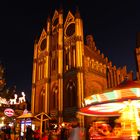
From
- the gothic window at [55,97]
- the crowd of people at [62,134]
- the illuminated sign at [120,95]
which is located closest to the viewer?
the illuminated sign at [120,95]

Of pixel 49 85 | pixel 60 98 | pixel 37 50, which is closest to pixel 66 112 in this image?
pixel 60 98

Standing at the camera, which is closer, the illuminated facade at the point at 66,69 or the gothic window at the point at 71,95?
the gothic window at the point at 71,95

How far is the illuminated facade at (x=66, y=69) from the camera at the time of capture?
38.4 metres

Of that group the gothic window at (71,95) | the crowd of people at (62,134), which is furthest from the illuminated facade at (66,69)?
the crowd of people at (62,134)

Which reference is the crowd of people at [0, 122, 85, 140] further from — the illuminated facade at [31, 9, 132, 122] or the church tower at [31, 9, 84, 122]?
the illuminated facade at [31, 9, 132, 122]

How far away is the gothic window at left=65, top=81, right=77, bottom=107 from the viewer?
38188 millimetres

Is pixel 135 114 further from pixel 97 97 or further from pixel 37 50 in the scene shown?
pixel 37 50

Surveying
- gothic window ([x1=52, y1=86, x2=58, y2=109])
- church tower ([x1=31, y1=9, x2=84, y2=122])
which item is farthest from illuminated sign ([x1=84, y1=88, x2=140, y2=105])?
gothic window ([x1=52, y1=86, x2=58, y2=109])

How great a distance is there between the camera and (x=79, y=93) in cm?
3659

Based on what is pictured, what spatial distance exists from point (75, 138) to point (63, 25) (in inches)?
1447

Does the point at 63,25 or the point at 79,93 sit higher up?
the point at 63,25

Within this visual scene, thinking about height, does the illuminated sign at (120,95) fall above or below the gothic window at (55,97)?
below

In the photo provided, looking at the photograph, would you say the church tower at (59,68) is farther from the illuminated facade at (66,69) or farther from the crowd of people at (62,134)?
the crowd of people at (62,134)

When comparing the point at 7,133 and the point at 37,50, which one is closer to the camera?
the point at 7,133
